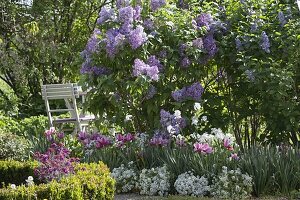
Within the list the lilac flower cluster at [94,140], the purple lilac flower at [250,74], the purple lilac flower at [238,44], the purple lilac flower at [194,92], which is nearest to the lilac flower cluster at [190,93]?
the purple lilac flower at [194,92]

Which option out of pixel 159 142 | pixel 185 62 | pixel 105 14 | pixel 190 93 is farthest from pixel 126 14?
pixel 159 142

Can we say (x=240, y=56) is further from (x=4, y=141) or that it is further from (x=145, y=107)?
(x=4, y=141)

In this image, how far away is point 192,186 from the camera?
17.8 ft

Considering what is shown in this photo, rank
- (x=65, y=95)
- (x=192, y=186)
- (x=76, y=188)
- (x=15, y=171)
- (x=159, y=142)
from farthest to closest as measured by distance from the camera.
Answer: (x=65, y=95), (x=159, y=142), (x=15, y=171), (x=192, y=186), (x=76, y=188)

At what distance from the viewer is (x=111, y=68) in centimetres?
673

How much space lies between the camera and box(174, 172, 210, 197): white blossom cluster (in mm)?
5418

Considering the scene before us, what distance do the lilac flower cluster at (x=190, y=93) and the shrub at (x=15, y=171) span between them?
1737mm

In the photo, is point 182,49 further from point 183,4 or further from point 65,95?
point 65,95

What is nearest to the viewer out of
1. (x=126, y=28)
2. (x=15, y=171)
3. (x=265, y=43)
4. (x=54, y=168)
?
(x=54, y=168)

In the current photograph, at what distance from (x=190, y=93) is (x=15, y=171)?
79.4 inches

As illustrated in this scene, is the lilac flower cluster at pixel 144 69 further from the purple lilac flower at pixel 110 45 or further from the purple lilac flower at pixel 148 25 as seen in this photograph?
the purple lilac flower at pixel 148 25

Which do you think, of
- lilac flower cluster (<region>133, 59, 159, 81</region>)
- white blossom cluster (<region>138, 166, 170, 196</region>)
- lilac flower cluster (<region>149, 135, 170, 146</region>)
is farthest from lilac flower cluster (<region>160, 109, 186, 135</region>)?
white blossom cluster (<region>138, 166, 170, 196</region>)

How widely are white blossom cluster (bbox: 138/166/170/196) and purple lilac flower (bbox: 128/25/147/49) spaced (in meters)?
1.35

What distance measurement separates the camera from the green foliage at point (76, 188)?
4309mm
